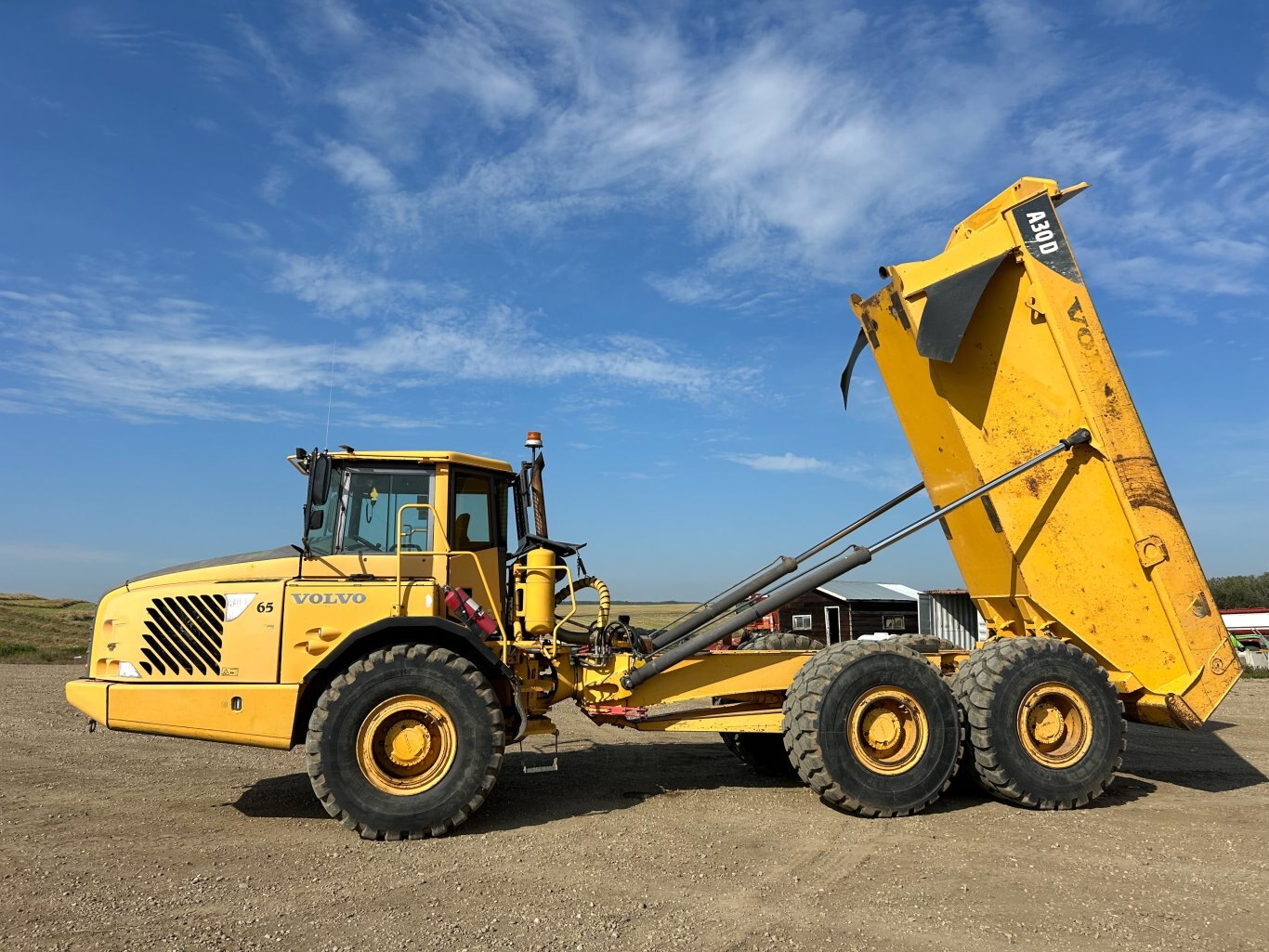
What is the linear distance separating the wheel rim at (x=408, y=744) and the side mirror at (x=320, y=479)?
61.5 inches

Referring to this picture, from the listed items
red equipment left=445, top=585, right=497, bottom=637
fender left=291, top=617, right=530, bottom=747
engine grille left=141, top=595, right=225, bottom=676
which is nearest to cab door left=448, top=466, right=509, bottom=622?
red equipment left=445, top=585, right=497, bottom=637

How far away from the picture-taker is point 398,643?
657 centimetres

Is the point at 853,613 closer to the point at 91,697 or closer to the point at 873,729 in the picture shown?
the point at 873,729

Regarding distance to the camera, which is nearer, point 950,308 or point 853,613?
point 950,308

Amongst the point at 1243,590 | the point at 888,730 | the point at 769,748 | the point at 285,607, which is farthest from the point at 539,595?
the point at 1243,590

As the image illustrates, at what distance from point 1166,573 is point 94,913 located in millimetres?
7536

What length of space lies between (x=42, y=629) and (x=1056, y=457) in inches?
1278

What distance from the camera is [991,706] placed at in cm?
678

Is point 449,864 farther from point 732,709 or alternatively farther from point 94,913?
point 732,709

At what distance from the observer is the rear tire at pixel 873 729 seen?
259 inches

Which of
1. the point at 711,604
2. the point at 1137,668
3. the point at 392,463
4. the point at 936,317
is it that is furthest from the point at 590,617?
the point at 1137,668

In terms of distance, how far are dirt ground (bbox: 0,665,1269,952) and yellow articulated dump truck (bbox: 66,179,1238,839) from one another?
545mm

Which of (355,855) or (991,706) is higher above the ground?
(991,706)

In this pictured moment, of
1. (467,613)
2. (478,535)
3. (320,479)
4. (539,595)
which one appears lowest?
(467,613)
